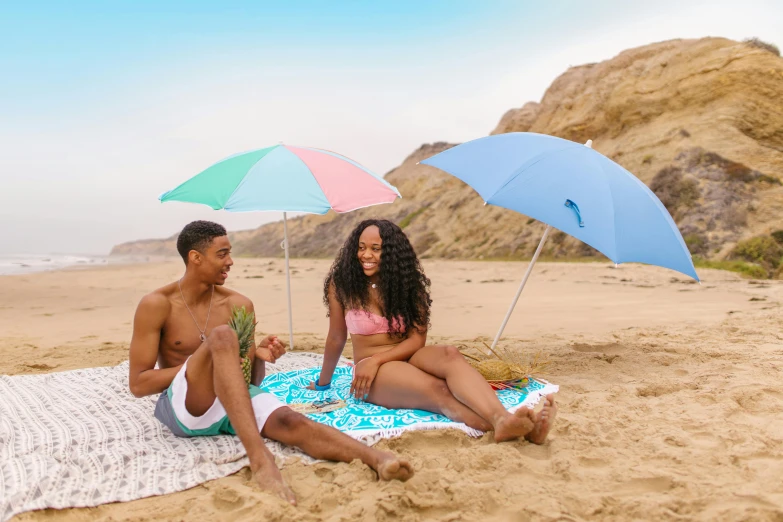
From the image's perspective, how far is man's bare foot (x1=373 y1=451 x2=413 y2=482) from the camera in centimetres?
246

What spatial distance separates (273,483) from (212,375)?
0.62m

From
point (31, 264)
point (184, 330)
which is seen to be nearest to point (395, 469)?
point (184, 330)

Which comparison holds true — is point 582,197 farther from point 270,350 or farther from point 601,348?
point 270,350

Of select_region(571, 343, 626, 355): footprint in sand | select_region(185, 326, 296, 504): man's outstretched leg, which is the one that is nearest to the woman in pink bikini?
select_region(185, 326, 296, 504): man's outstretched leg

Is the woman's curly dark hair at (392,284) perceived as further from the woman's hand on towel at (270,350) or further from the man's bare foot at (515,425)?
the man's bare foot at (515,425)

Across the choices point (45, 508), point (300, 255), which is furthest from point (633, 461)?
point (300, 255)

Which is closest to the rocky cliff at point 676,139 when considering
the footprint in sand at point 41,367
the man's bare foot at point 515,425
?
the man's bare foot at point 515,425

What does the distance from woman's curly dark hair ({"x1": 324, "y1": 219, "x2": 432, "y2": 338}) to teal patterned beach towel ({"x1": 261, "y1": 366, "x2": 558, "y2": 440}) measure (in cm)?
57

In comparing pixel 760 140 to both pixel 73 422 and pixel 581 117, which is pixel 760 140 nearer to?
pixel 581 117

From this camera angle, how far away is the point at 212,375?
2.73 metres

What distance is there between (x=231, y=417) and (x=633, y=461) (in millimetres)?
1937

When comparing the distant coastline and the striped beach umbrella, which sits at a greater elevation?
the striped beach umbrella

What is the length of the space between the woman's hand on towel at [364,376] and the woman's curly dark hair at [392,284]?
0.95ft

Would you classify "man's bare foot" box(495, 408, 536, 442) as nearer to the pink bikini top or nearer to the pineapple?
the pink bikini top
